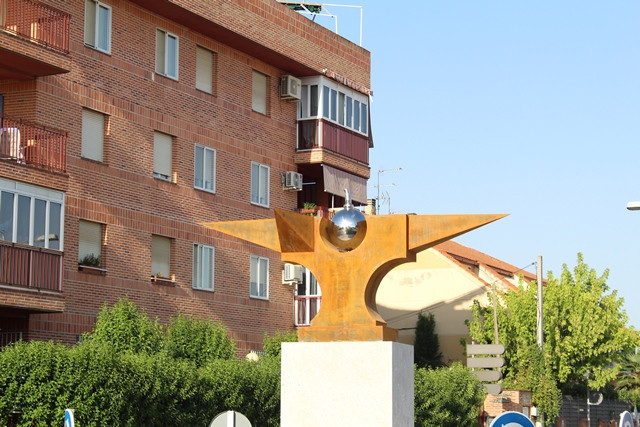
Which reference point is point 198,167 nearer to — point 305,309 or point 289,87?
point 289,87

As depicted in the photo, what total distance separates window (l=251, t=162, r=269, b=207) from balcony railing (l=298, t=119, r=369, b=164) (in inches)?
83.4

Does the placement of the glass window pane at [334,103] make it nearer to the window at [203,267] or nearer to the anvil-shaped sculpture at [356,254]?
the window at [203,267]

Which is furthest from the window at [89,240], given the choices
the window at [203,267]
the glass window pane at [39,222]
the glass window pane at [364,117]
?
the glass window pane at [364,117]

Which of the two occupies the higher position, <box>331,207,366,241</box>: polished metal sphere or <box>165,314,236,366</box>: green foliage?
<box>331,207,366,241</box>: polished metal sphere

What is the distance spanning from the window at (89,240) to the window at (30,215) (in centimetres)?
195

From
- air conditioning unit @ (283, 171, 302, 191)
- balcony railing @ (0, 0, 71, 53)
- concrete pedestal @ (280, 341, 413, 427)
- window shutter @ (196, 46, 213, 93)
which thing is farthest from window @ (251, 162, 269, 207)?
concrete pedestal @ (280, 341, 413, 427)

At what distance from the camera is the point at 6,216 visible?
25.2 metres

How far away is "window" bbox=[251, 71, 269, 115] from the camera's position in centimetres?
3638

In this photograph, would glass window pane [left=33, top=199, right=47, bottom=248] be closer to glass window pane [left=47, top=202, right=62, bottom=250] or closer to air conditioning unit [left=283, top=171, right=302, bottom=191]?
glass window pane [left=47, top=202, right=62, bottom=250]

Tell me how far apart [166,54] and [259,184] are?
529 centimetres

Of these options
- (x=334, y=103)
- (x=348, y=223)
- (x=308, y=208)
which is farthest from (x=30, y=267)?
(x=334, y=103)

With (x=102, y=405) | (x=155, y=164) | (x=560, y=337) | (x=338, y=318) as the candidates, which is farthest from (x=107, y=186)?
(x=560, y=337)

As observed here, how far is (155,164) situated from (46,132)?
4.99 meters

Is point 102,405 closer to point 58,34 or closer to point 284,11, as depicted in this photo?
point 58,34
